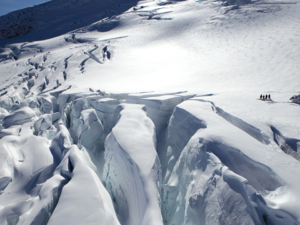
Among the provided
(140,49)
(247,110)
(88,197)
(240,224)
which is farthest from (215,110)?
(140,49)

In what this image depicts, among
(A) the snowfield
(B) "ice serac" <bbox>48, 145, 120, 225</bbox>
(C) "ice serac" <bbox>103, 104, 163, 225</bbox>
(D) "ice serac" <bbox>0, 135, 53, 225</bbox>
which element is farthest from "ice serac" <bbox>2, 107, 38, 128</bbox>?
(B) "ice serac" <bbox>48, 145, 120, 225</bbox>

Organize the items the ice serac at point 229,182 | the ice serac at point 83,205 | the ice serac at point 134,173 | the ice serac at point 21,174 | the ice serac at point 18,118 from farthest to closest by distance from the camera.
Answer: the ice serac at point 18,118, the ice serac at point 21,174, the ice serac at point 134,173, the ice serac at point 83,205, the ice serac at point 229,182

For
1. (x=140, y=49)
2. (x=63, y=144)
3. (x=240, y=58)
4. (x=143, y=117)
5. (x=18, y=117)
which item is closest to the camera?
(x=143, y=117)

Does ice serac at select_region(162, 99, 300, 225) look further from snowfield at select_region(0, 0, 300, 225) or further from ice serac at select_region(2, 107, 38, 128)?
ice serac at select_region(2, 107, 38, 128)

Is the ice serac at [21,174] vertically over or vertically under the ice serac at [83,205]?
under

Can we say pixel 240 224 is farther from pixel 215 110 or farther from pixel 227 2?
pixel 227 2

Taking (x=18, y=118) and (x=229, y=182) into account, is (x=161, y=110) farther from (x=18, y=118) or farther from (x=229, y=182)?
(x=18, y=118)

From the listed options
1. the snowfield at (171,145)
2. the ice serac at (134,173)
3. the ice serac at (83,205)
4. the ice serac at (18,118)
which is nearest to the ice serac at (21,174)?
the snowfield at (171,145)

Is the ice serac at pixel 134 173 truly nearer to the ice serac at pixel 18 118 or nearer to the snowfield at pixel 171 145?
the snowfield at pixel 171 145
